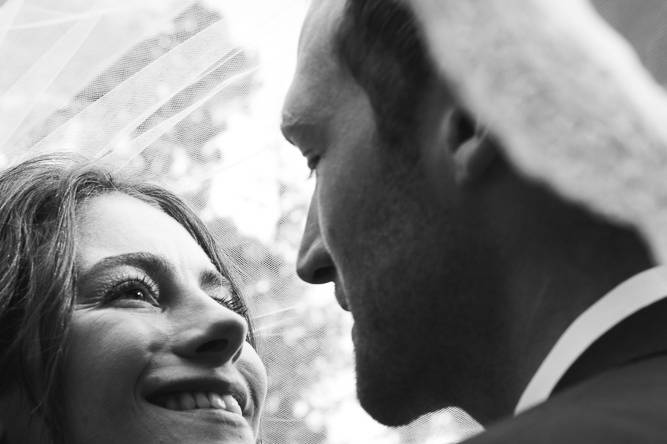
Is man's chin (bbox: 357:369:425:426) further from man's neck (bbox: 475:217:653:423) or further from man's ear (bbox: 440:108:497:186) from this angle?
man's ear (bbox: 440:108:497:186)

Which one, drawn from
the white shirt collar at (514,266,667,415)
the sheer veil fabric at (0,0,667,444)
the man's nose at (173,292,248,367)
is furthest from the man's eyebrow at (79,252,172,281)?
the white shirt collar at (514,266,667,415)

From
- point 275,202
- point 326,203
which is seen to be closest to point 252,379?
point 275,202

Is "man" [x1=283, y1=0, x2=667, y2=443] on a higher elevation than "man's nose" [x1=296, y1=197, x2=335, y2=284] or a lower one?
higher

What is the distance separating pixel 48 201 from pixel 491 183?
2.09m

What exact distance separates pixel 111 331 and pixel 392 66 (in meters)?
1.53

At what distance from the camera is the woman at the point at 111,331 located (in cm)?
293

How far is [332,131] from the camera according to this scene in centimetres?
196

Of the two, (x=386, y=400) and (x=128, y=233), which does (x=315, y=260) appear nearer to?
(x=386, y=400)

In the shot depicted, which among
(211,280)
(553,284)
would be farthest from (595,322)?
(211,280)

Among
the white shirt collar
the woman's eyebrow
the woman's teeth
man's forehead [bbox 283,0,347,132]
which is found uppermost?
the white shirt collar

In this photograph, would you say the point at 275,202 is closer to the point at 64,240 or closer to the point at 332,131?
the point at 64,240

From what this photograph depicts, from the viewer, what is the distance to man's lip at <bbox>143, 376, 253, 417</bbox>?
9.66 feet

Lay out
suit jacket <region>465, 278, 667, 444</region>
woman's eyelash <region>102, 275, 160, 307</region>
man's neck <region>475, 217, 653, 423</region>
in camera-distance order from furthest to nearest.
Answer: woman's eyelash <region>102, 275, 160, 307</region> < man's neck <region>475, 217, 653, 423</region> < suit jacket <region>465, 278, 667, 444</region>

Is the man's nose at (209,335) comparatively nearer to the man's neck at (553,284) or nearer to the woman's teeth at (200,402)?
the woman's teeth at (200,402)
